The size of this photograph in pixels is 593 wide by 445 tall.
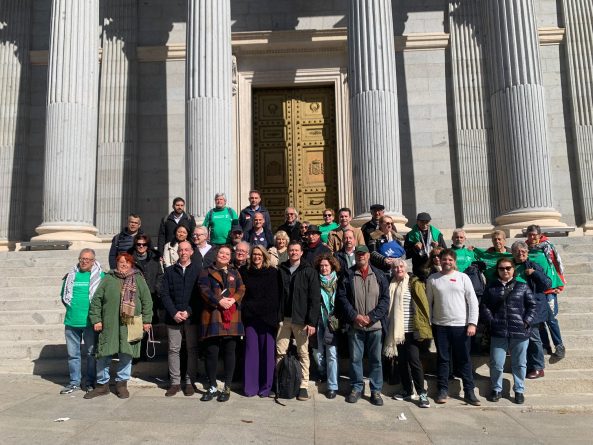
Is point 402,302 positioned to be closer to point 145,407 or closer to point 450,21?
point 145,407

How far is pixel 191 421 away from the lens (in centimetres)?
578

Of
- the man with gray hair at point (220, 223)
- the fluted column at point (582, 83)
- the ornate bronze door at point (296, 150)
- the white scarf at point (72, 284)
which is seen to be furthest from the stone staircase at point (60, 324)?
the ornate bronze door at point (296, 150)

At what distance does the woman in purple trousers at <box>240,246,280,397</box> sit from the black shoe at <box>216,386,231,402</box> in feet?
0.90

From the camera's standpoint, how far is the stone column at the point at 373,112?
12.3 meters

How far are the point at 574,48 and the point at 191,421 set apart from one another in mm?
15654

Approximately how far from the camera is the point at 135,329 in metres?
6.98

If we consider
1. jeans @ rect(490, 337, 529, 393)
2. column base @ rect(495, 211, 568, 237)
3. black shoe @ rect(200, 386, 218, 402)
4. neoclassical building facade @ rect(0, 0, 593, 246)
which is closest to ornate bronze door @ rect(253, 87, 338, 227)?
neoclassical building facade @ rect(0, 0, 593, 246)

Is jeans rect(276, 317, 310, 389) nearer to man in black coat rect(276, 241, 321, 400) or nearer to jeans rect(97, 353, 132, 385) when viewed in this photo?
man in black coat rect(276, 241, 321, 400)

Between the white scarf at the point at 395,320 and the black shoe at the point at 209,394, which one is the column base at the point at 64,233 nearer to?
the black shoe at the point at 209,394

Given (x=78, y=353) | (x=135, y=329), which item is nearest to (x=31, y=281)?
(x=78, y=353)

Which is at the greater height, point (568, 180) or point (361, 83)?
point (361, 83)

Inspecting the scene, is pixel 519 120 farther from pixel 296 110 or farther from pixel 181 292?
pixel 181 292

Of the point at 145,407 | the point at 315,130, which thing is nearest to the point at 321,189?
the point at 315,130

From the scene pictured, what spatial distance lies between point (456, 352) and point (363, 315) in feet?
4.32
